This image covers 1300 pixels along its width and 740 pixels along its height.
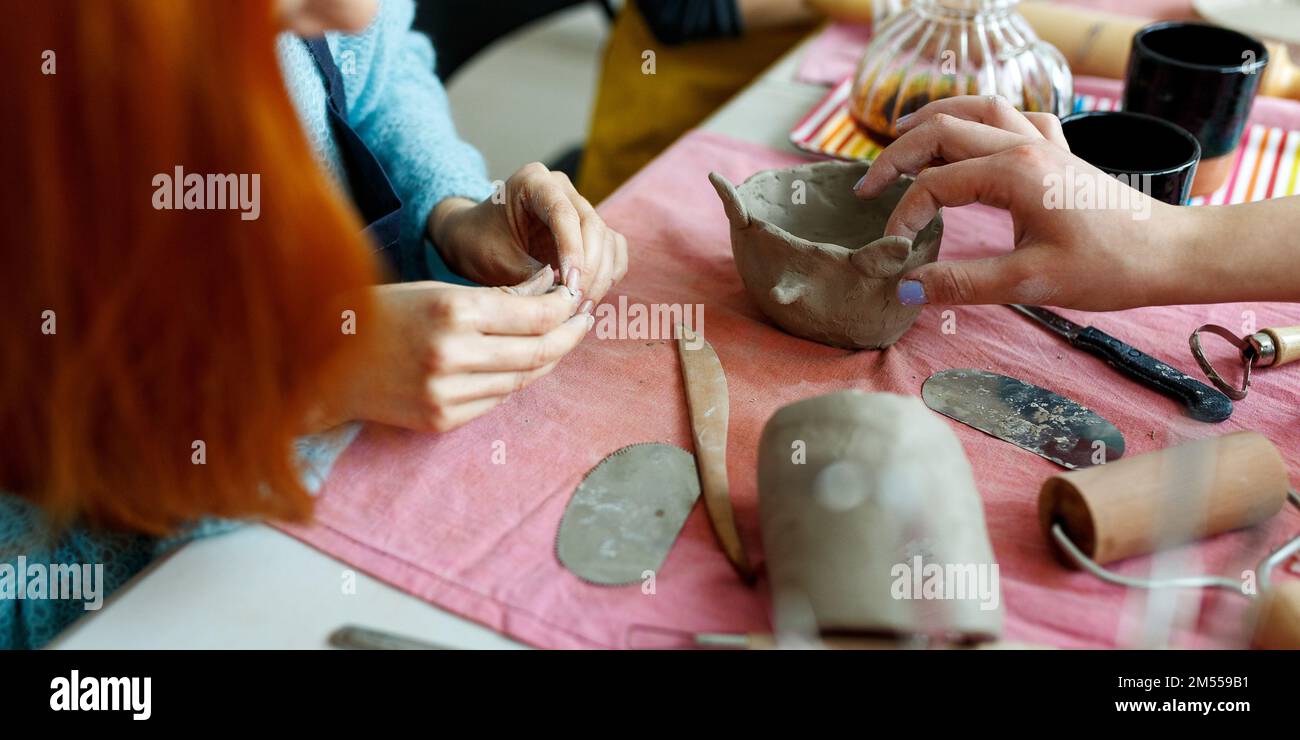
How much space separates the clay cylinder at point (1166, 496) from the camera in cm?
57

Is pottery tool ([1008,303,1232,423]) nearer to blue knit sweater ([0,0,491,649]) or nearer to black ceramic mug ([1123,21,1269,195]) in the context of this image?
black ceramic mug ([1123,21,1269,195])

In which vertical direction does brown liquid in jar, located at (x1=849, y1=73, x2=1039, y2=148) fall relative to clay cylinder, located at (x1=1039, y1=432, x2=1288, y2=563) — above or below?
above

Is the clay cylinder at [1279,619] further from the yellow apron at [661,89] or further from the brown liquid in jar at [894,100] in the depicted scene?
the yellow apron at [661,89]

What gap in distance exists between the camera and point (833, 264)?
2.44 ft

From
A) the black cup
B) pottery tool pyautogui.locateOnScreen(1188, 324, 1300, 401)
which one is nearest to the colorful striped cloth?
the black cup

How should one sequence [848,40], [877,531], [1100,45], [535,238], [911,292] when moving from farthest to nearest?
1. [848,40]
2. [1100,45]
3. [535,238]
4. [911,292]
5. [877,531]

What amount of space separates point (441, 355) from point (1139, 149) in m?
0.65

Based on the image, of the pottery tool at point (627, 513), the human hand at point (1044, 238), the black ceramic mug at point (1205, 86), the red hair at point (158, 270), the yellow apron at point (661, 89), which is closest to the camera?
the red hair at point (158, 270)

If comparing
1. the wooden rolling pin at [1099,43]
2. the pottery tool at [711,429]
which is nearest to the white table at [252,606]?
the pottery tool at [711,429]

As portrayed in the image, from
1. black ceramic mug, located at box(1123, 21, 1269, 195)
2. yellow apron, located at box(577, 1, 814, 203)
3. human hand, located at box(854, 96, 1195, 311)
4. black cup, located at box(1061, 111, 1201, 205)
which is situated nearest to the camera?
human hand, located at box(854, 96, 1195, 311)

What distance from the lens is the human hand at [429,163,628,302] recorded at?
787mm

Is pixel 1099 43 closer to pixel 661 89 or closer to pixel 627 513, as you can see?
pixel 661 89

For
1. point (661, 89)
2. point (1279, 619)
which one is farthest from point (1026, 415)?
point (661, 89)
